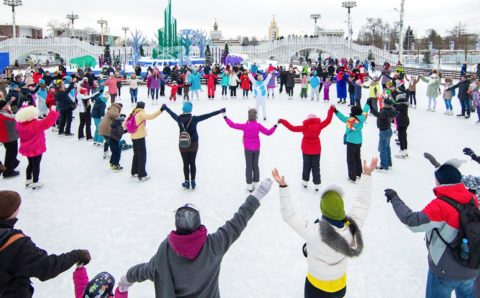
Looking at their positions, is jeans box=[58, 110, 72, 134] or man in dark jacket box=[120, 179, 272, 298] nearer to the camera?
man in dark jacket box=[120, 179, 272, 298]

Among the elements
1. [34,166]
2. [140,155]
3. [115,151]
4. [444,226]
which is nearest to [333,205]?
[444,226]

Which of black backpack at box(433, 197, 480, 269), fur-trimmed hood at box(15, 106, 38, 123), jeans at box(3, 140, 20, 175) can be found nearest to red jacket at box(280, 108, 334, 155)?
black backpack at box(433, 197, 480, 269)

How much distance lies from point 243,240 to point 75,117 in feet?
34.3

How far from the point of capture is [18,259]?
6.85 feet

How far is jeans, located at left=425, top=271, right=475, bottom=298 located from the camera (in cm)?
257

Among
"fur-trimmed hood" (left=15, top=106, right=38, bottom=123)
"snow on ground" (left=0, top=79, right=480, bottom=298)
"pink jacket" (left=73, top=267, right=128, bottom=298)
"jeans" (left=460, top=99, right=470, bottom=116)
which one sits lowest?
"snow on ground" (left=0, top=79, right=480, bottom=298)

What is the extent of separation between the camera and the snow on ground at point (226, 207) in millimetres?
3697

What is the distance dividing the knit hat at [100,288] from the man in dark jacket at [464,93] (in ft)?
40.7

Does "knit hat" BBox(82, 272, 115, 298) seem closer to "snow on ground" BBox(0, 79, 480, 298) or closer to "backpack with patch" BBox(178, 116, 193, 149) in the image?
"snow on ground" BBox(0, 79, 480, 298)

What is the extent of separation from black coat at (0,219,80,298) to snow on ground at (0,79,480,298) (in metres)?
1.36

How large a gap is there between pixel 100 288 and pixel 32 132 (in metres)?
4.53

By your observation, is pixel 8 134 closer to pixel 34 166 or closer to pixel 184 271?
pixel 34 166

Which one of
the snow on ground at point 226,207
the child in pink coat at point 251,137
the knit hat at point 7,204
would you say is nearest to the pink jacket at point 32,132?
the snow on ground at point 226,207

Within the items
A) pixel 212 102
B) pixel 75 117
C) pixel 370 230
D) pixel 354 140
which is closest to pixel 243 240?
pixel 370 230
